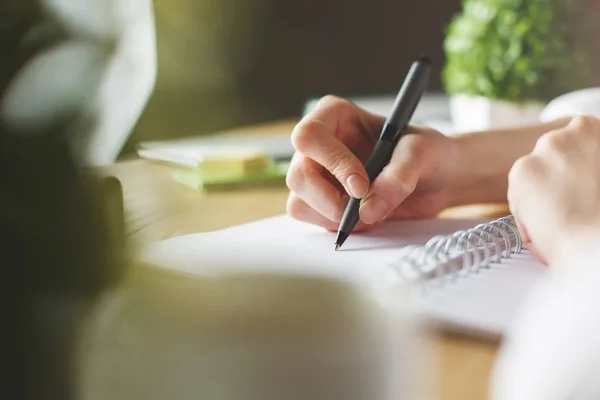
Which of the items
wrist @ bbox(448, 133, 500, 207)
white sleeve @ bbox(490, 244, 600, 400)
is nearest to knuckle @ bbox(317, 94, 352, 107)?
wrist @ bbox(448, 133, 500, 207)

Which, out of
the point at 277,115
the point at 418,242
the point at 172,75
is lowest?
the point at 277,115

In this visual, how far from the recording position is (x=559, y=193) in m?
0.35

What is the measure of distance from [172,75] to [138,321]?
0.48 ft

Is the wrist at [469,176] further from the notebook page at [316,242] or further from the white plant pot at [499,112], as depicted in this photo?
the white plant pot at [499,112]

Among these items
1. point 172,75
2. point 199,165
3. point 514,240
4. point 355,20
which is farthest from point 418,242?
point 355,20

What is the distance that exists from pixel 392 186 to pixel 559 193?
0.49 feet

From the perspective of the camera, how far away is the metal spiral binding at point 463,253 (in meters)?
0.33

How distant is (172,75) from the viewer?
0.26m

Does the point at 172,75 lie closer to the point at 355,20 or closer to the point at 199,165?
the point at 199,165

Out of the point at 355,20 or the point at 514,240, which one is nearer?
the point at 514,240

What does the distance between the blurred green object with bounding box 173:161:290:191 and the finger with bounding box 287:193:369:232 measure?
6.6 inches

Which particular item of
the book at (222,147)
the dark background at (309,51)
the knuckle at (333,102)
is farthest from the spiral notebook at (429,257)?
the dark background at (309,51)

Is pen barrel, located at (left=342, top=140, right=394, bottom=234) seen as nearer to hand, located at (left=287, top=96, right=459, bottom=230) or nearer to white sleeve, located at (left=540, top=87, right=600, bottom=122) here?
hand, located at (left=287, top=96, right=459, bottom=230)

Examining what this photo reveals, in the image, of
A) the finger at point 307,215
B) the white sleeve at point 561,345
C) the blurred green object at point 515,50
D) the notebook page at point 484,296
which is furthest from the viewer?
the blurred green object at point 515,50
